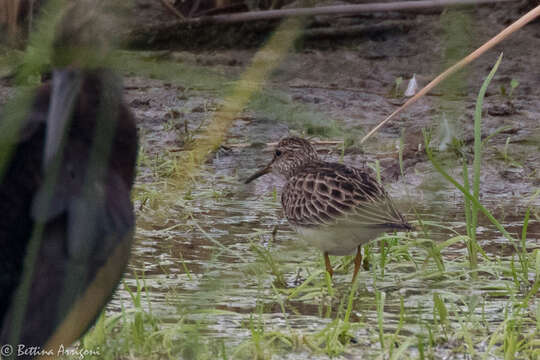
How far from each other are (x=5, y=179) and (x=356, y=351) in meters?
1.49

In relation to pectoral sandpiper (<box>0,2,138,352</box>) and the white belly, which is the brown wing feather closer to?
the white belly

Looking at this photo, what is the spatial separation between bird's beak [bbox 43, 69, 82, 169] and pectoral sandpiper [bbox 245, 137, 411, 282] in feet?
5.01

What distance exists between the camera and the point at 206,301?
6.52ft

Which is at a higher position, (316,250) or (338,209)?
(338,209)

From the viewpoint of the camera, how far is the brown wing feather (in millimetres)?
4273

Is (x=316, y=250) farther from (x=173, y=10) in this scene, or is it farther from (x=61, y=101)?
(x=173, y=10)

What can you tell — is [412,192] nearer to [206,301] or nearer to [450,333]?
[450,333]

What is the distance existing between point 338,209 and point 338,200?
46 mm

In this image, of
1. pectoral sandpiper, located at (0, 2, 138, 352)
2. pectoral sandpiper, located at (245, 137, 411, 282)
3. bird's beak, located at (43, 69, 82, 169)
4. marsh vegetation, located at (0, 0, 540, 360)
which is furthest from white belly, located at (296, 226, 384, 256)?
bird's beak, located at (43, 69, 82, 169)

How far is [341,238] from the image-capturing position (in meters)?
4.32

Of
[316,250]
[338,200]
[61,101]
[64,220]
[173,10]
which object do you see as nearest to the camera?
[61,101]

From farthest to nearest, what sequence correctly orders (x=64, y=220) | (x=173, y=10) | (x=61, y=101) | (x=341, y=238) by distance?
(x=173, y=10), (x=341, y=238), (x=64, y=220), (x=61, y=101)

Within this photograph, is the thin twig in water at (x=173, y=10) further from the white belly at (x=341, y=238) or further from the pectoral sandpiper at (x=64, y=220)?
the pectoral sandpiper at (x=64, y=220)

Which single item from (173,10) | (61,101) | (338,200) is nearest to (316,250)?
(338,200)
